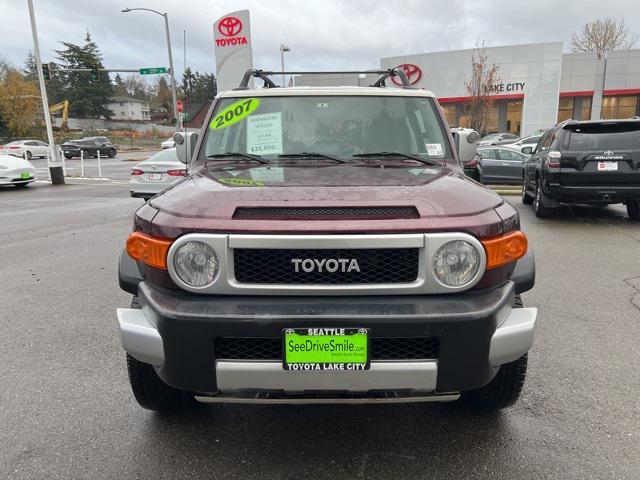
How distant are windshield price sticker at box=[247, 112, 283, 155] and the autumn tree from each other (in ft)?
187

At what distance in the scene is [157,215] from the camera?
2309 millimetres

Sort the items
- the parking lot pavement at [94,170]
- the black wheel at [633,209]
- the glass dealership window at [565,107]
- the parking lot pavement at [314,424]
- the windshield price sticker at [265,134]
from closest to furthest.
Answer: the parking lot pavement at [314,424]
the windshield price sticker at [265,134]
the black wheel at [633,209]
the parking lot pavement at [94,170]
the glass dealership window at [565,107]

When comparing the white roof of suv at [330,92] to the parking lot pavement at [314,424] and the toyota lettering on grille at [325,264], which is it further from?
the parking lot pavement at [314,424]

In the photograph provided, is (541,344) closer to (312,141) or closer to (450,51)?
(312,141)

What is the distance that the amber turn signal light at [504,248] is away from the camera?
2.21 m

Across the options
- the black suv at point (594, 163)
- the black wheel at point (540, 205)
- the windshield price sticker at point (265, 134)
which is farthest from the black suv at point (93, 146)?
the windshield price sticker at point (265, 134)

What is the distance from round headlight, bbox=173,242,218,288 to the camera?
2.16 meters

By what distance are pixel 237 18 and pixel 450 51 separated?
2923 centimetres

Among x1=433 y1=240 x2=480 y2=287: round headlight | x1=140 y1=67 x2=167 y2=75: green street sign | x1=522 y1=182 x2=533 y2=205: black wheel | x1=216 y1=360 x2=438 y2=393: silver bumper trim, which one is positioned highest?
x1=140 y1=67 x2=167 y2=75: green street sign

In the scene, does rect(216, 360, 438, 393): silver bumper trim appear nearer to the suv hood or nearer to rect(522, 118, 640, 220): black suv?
the suv hood

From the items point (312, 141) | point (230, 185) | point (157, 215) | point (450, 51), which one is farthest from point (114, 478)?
point (450, 51)

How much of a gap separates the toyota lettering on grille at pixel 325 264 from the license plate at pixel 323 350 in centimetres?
25

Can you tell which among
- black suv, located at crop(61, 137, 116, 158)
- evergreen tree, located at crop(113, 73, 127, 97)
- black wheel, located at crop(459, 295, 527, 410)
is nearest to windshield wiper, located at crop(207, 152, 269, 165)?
black wheel, located at crop(459, 295, 527, 410)

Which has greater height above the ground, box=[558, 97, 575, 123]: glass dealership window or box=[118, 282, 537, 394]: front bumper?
box=[558, 97, 575, 123]: glass dealership window
